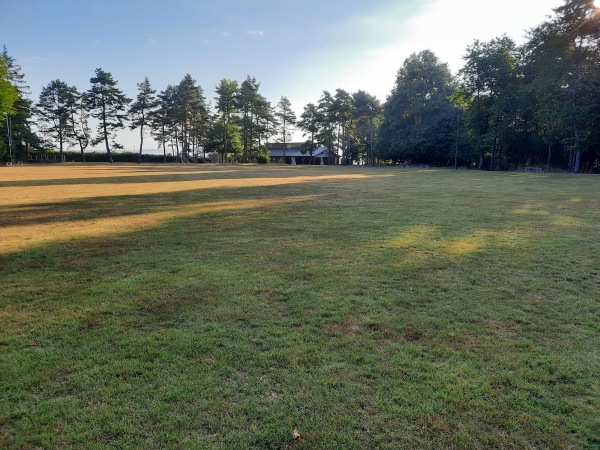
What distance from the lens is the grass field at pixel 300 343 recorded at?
7.61ft

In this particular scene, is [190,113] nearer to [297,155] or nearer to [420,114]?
[297,155]

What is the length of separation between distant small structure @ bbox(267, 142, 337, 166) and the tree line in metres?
2.16

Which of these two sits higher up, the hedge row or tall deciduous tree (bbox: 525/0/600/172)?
tall deciduous tree (bbox: 525/0/600/172)

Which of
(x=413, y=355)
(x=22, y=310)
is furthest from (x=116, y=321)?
(x=413, y=355)

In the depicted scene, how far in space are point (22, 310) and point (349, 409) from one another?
3.74 m

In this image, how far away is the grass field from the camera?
91.3 inches

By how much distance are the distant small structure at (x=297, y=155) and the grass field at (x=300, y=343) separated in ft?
246

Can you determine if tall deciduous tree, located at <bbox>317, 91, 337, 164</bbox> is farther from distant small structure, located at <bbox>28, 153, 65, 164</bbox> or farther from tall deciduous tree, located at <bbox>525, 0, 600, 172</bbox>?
distant small structure, located at <bbox>28, 153, 65, 164</bbox>

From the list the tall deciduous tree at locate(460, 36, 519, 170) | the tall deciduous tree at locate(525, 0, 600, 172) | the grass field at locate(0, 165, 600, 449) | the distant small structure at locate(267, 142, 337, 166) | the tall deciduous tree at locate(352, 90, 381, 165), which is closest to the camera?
the grass field at locate(0, 165, 600, 449)

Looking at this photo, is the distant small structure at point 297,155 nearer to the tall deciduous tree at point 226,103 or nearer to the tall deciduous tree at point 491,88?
the tall deciduous tree at point 226,103

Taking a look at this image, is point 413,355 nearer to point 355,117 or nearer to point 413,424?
point 413,424

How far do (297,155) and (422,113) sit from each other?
Result: 114ft

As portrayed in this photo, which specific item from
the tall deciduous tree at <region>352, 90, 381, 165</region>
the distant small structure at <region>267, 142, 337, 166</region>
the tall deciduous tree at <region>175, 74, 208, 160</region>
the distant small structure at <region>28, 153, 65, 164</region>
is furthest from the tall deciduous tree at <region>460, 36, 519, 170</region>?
the distant small structure at <region>28, 153, 65, 164</region>

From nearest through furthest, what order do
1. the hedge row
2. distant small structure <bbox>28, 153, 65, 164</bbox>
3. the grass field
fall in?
the grass field
distant small structure <bbox>28, 153, 65, 164</bbox>
the hedge row
